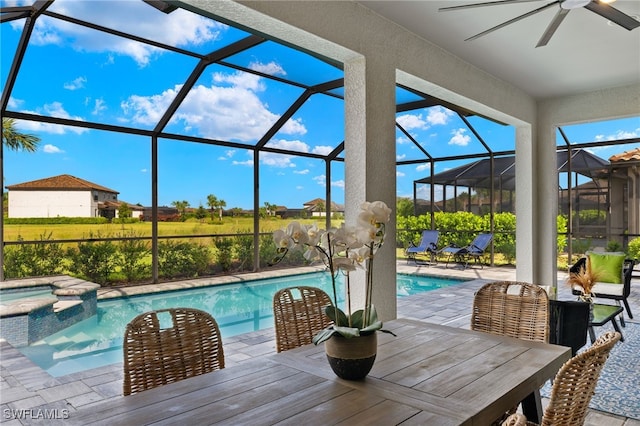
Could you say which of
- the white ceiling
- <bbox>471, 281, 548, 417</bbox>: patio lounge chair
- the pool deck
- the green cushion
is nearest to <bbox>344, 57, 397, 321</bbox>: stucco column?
the white ceiling

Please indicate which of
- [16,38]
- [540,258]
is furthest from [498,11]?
[16,38]

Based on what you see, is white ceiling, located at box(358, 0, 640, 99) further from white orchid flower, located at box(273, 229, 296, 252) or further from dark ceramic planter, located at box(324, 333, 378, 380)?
dark ceramic planter, located at box(324, 333, 378, 380)

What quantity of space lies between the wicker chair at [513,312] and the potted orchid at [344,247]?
3.92 feet

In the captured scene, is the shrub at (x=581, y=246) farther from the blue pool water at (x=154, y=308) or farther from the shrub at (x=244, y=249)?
the shrub at (x=244, y=249)

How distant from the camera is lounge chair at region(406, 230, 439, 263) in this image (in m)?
11.0

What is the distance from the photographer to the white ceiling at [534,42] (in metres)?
3.38

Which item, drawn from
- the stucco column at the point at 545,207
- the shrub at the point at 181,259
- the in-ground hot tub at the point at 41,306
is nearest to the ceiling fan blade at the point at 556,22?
the stucco column at the point at 545,207

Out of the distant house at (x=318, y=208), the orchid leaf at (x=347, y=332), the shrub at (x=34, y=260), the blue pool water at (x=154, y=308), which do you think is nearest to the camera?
the orchid leaf at (x=347, y=332)

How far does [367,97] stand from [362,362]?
85.3 inches

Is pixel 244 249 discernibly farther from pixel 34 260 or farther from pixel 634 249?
pixel 634 249

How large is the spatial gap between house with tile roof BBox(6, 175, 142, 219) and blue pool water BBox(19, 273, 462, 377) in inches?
95.2

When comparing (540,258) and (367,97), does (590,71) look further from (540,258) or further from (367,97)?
(367,97)

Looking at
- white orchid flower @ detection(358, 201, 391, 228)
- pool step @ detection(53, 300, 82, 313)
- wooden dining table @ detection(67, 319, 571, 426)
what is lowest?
pool step @ detection(53, 300, 82, 313)

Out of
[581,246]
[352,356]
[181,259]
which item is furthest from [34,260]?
[581,246]
